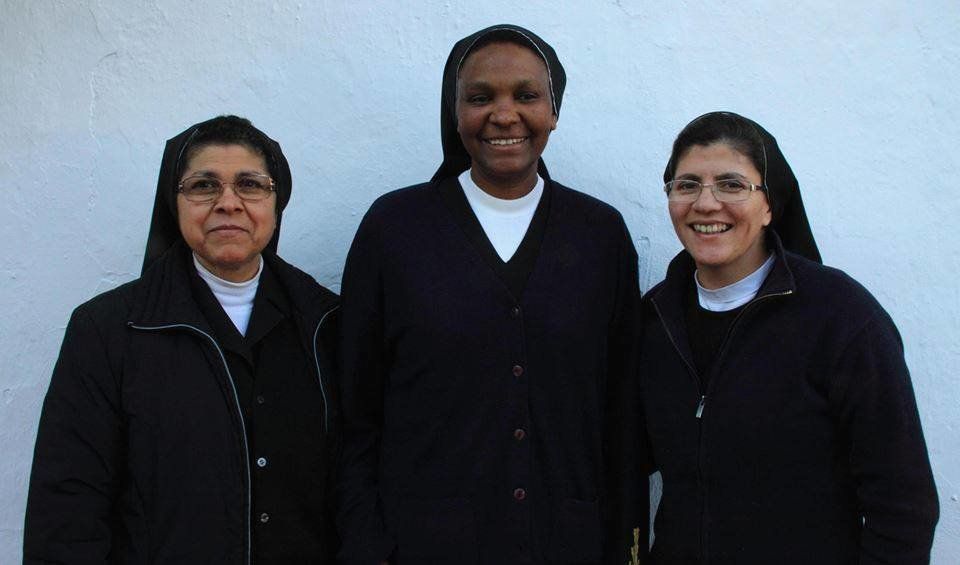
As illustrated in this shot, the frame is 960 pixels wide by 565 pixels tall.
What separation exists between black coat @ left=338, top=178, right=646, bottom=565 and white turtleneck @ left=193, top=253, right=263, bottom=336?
30 centimetres

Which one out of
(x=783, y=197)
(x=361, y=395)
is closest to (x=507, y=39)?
(x=783, y=197)

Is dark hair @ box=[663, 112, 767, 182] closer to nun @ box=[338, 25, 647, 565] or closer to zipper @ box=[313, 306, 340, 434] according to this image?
nun @ box=[338, 25, 647, 565]

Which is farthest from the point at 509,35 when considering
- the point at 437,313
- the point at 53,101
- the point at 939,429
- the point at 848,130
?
the point at 939,429

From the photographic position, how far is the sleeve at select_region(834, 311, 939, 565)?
210cm

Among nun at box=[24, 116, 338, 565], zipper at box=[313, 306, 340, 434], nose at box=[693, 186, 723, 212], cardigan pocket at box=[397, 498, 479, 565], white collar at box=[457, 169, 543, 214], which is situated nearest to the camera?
nun at box=[24, 116, 338, 565]

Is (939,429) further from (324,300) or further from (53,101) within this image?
(53,101)

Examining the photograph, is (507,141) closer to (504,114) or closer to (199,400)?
(504,114)

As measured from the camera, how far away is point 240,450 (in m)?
2.31

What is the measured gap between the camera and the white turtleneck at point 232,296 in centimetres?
249

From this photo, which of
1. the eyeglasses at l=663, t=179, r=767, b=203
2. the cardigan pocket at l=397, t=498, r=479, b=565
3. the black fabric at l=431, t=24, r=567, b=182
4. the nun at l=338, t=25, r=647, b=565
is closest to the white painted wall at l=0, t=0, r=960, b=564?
the black fabric at l=431, t=24, r=567, b=182

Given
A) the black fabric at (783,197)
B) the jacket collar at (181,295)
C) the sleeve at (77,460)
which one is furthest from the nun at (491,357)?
the sleeve at (77,460)

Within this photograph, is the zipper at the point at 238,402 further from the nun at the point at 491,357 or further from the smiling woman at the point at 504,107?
the smiling woman at the point at 504,107

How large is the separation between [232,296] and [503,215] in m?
0.87

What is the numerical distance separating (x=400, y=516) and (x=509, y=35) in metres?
1.50
